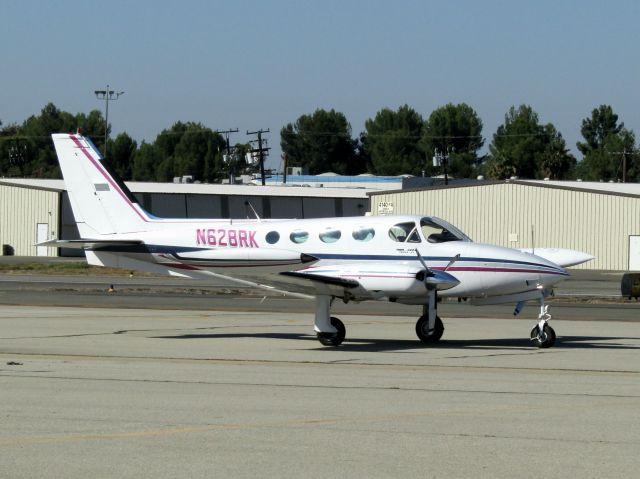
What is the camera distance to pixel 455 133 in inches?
5979

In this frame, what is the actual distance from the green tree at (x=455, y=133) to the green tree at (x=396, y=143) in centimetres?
244

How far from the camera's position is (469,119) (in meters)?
152

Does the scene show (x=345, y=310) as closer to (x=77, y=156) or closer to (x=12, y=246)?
(x=77, y=156)

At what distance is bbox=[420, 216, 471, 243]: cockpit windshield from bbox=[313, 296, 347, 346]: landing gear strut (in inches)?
90.2

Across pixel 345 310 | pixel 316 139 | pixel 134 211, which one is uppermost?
pixel 316 139

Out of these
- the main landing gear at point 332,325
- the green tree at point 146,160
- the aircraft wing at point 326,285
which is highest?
the green tree at point 146,160

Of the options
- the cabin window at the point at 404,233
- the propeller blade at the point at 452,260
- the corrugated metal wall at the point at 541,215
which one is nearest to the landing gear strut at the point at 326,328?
the cabin window at the point at 404,233

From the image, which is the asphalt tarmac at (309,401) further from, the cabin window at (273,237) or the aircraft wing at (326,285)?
the cabin window at (273,237)

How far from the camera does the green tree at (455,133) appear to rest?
495ft

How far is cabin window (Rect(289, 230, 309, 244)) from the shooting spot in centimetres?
2075

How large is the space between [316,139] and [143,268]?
469 feet

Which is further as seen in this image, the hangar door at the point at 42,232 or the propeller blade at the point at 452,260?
the hangar door at the point at 42,232

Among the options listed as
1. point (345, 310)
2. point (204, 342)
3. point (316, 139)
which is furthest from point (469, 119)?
point (204, 342)

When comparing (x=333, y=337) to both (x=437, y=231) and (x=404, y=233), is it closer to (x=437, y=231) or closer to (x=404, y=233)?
(x=404, y=233)
